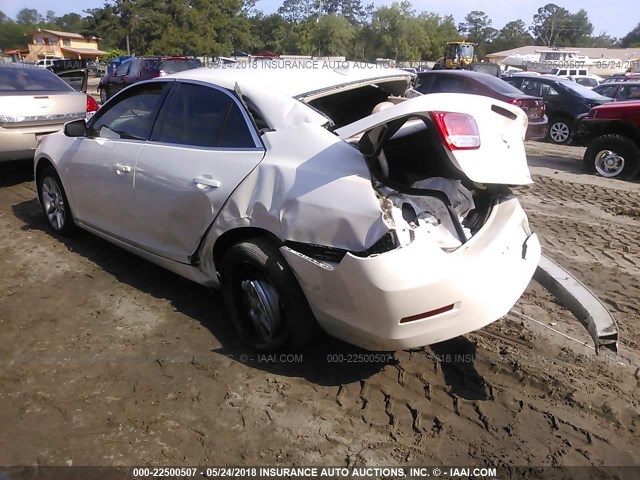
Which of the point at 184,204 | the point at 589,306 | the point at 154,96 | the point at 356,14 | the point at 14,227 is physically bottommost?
the point at 14,227

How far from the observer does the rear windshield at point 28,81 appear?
719cm

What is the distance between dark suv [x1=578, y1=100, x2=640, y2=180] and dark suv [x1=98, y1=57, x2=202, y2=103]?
1384 centimetres

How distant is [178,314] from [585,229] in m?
4.47

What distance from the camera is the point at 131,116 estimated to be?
4.33 meters

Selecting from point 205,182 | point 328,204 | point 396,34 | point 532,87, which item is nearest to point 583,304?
point 328,204

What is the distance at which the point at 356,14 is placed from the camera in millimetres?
103625

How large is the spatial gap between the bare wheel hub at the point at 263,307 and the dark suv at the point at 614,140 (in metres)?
7.85

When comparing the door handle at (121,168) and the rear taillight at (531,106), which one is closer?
the door handle at (121,168)

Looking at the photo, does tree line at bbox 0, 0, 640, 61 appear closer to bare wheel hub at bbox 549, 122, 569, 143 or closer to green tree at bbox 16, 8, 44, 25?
green tree at bbox 16, 8, 44, 25

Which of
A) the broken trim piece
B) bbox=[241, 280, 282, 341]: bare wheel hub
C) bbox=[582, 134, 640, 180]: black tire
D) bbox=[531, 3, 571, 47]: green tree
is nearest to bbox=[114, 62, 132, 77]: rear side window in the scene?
bbox=[582, 134, 640, 180]: black tire

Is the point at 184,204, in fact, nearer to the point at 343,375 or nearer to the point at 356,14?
the point at 343,375

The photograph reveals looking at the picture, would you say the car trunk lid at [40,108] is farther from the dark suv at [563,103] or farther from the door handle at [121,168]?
the dark suv at [563,103]

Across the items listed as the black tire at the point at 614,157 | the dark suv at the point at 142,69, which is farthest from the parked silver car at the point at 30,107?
the dark suv at the point at 142,69

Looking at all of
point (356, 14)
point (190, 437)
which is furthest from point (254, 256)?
point (356, 14)
